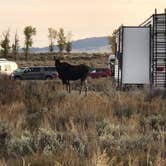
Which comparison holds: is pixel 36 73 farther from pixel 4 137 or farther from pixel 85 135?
pixel 85 135

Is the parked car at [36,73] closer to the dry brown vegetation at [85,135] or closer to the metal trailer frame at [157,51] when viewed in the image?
the metal trailer frame at [157,51]

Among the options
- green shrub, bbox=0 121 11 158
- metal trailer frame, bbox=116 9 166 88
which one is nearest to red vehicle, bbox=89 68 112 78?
metal trailer frame, bbox=116 9 166 88

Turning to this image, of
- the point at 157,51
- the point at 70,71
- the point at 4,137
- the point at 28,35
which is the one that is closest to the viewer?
the point at 4,137

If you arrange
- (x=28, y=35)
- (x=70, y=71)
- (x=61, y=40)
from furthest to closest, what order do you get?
(x=61, y=40)
(x=28, y=35)
(x=70, y=71)

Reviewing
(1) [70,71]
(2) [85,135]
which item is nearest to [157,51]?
(1) [70,71]

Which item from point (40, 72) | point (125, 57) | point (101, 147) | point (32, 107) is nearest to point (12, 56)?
point (40, 72)

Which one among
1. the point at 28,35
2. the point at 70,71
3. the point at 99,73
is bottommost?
the point at 99,73

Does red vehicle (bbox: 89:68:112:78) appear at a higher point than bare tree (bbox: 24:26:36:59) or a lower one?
lower

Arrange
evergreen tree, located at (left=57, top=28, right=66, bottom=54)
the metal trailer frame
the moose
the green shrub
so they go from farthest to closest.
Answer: evergreen tree, located at (left=57, top=28, right=66, bottom=54) → the moose → the metal trailer frame → the green shrub

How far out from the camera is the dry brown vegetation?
7.61 m

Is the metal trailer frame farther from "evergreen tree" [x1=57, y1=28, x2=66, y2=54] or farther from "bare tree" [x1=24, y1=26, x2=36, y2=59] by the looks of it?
"evergreen tree" [x1=57, y1=28, x2=66, y2=54]

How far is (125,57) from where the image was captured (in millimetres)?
24703

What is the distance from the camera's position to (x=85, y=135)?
30.6 feet

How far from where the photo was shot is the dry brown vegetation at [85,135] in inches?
300
